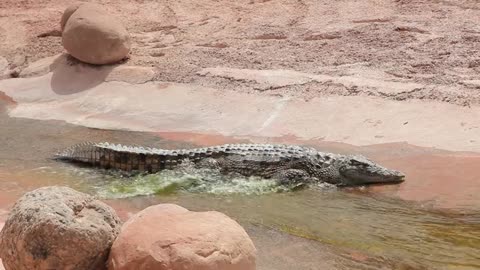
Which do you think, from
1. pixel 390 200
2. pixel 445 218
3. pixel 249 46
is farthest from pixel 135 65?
pixel 445 218

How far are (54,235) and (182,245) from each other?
0.66 m

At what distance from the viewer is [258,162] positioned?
6.83m

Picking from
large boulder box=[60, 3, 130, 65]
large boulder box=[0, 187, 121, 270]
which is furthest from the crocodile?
large boulder box=[0, 187, 121, 270]

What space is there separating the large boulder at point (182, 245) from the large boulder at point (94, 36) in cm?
676

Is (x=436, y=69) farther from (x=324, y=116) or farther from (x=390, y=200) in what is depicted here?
(x=390, y=200)

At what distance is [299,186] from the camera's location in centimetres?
661

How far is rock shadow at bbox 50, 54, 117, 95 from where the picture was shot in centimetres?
1005

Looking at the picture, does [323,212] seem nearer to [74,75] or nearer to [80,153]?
[80,153]

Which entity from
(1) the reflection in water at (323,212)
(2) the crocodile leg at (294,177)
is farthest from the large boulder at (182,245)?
(2) the crocodile leg at (294,177)

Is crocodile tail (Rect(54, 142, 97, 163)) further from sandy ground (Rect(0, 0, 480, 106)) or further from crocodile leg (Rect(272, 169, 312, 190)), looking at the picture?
sandy ground (Rect(0, 0, 480, 106))

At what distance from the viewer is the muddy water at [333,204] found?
182 inches

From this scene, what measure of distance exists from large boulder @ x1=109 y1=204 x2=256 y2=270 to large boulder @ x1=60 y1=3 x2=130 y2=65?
6.76m

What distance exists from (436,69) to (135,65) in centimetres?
445

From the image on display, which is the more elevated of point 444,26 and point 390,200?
point 444,26
